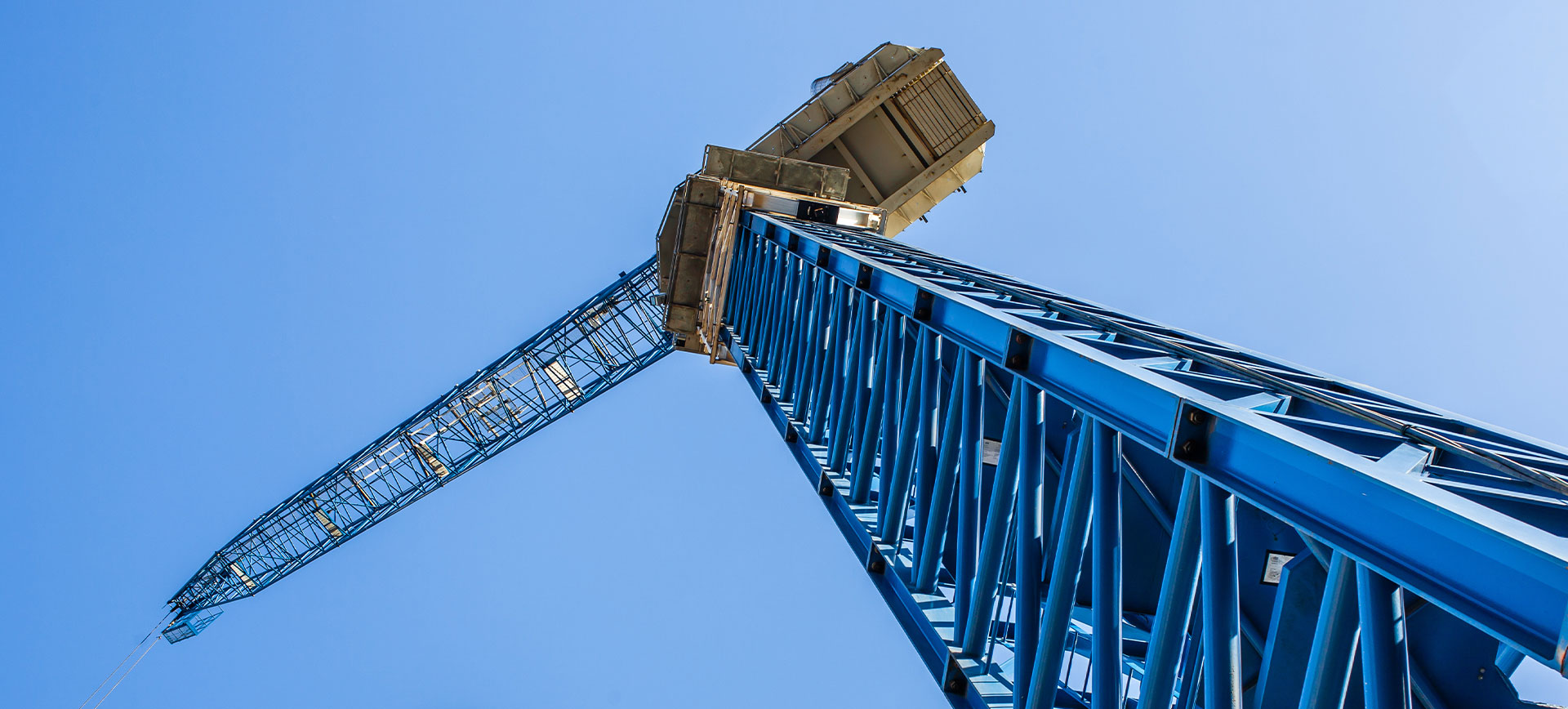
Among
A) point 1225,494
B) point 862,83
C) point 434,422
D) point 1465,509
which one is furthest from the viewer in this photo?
point 434,422

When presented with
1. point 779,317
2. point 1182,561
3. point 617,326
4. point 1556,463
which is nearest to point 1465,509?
point 1182,561

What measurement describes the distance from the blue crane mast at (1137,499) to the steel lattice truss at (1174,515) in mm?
14

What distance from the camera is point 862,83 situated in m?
22.0

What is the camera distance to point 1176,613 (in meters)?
4.70

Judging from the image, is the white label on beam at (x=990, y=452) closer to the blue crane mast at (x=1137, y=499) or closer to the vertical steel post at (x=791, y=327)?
the blue crane mast at (x=1137, y=499)

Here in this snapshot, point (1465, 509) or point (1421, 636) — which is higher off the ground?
point (1465, 509)

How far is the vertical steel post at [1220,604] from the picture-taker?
14.0 ft

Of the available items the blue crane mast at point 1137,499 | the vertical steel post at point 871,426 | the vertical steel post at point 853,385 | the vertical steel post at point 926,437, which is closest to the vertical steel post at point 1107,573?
the blue crane mast at point 1137,499

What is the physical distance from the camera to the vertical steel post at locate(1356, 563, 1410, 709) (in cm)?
338

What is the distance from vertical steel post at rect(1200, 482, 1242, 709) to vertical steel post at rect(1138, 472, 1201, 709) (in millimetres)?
223

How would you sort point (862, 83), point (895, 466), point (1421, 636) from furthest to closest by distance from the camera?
point (862, 83) → point (895, 466) → point (1421, 636)

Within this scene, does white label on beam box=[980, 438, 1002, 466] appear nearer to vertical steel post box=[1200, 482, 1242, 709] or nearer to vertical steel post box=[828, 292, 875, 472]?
vertical steel post box=[828, 292, 875, 472]

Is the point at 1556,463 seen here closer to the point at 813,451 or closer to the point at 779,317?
the point at 813,451

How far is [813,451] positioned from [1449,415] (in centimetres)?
740
